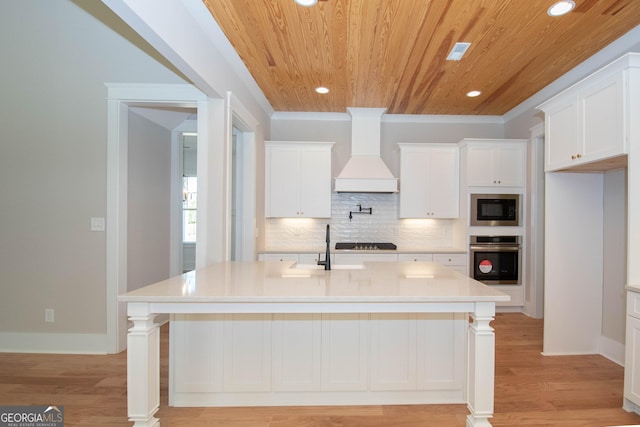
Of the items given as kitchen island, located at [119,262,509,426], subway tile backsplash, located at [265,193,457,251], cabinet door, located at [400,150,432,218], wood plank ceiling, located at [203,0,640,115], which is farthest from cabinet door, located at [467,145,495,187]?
kitchen island, located at [119,262,509,426]

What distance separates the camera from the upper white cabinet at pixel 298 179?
448 cm

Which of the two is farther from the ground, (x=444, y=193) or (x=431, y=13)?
(x=431, y=13)

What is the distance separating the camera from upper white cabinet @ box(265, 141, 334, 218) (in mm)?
4480

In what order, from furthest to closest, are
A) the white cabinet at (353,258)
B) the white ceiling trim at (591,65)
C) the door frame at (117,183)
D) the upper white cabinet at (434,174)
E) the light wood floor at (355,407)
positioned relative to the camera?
the upper white cabinet at (434,174) → the white cabinet at (353,258) → the door frame at (117,183) → the white ceiling trim at (591,65) → the light wood floor at (355,407)

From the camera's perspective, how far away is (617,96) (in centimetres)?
228

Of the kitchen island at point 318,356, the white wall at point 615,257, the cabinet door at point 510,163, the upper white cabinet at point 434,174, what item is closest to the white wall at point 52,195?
the kitchen island at point 318,356

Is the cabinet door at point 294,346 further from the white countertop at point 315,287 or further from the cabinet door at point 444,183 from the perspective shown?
the cabinet door at point 444,183

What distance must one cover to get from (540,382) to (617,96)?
2.14 meters

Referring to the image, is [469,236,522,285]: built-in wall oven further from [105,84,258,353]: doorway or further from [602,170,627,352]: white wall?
[105,84,258,353]: doorway

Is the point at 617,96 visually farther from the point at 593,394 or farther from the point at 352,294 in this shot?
the point at 352,294

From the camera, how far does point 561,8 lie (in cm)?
225

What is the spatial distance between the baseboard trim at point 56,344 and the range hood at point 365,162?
3.05 m

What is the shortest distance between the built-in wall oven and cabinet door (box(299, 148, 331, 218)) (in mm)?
1948

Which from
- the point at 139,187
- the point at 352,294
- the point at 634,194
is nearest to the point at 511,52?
the point at 634,194
